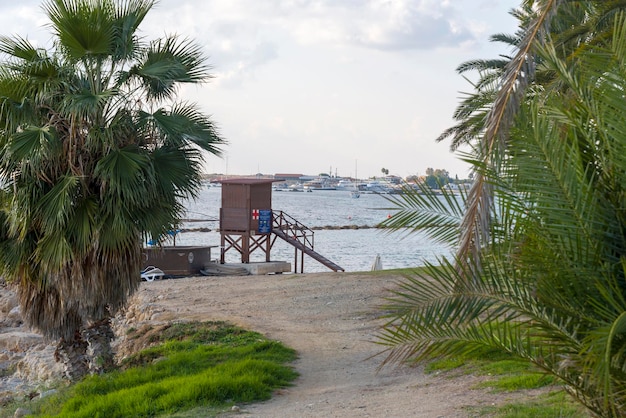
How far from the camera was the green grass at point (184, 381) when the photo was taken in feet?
30.6

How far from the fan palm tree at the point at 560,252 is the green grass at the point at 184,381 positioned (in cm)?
435

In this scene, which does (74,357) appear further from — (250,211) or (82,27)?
(250,211)

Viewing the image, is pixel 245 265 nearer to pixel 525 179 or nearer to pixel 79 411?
pixel 79 411

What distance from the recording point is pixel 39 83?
1135 cm

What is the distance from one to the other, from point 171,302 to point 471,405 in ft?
44.2

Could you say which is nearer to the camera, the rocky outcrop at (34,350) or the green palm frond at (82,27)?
the green palm frond at (82,27)

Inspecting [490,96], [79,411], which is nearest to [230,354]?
[79,411]

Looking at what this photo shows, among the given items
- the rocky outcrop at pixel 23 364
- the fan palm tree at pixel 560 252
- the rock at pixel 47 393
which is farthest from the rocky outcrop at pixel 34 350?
the fan palm tree at pixel 560 252

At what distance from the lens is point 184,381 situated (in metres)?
10.1

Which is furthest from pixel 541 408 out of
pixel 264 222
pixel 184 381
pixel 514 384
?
pixel 264 222

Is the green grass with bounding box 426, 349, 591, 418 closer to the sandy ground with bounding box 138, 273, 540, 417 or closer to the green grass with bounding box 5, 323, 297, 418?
the sandy ground with bounding box 138, 273, 540, 417

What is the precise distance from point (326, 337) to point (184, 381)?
193 inches

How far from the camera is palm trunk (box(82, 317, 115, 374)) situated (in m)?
12.2

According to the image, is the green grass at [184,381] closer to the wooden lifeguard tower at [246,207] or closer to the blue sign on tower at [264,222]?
the wooden lifeguard tower at [246,207]
